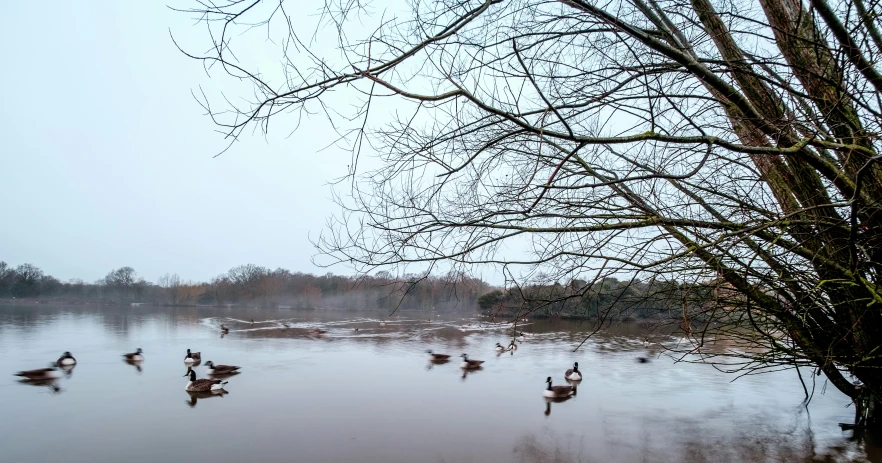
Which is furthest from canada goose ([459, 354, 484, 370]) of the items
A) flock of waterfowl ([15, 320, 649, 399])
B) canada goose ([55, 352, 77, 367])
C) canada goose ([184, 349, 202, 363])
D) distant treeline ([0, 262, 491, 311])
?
distant treeline ([0, 262, 491, 311])

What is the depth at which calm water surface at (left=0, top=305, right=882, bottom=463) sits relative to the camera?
7387 millimetres

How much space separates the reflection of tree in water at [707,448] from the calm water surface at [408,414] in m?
0.03

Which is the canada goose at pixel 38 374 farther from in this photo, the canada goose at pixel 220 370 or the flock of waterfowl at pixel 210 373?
the canada goose at pixel 220 370

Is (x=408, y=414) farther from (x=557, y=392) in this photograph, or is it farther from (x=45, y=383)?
(x=45, y=383)

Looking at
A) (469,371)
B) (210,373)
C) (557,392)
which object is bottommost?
(469,371)

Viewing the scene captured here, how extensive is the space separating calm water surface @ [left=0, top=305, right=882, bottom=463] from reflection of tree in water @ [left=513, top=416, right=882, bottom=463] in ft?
0.09

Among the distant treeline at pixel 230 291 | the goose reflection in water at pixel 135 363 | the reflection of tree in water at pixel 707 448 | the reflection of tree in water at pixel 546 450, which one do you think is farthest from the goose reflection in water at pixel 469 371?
the distant treeline at pixel 230 291

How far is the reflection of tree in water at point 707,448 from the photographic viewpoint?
705 centimetres

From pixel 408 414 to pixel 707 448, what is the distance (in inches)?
183

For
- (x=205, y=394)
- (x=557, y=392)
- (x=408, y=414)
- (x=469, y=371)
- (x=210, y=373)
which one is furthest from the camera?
(x=469, y=371)

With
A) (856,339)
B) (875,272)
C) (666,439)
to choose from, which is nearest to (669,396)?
(666,439)

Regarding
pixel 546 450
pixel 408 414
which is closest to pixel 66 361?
pixel 408 414

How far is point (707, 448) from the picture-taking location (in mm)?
7555

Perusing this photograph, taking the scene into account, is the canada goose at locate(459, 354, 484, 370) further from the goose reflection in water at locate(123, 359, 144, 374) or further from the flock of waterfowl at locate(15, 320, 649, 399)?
the goose reflection in water at locate(123, 359, 144, 374)
